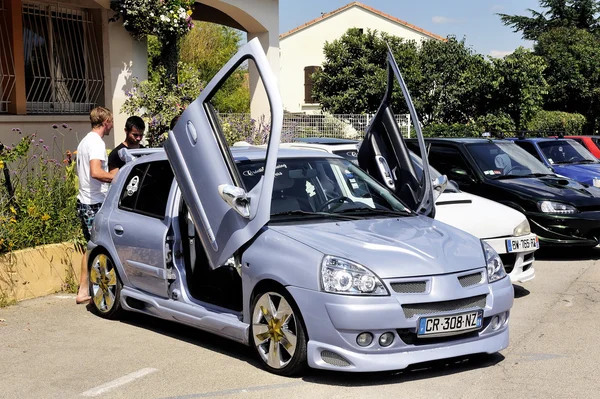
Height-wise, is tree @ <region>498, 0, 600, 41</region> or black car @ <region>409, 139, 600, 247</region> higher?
tree @ <region>498, 0, 600, 41</region>

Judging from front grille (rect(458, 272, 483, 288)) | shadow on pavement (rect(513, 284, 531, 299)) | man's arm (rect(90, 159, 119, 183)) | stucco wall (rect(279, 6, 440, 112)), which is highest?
stucco wall (rect(279, 6, 440, 112))

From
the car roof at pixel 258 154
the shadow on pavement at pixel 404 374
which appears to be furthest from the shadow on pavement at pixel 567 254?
the shadow on pavement at pixel 404 374

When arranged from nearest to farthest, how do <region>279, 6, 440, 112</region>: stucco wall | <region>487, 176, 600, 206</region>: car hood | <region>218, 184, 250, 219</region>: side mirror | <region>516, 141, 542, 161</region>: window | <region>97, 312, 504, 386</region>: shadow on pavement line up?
<region>97, 312, 504, 386</region>: shadow on pavement, <region>218, 184, 250, 219</region>: side mirror, <region>487, 176, 600, 206</region>: car hood, <region>516, 141, 542, 161</region>: window, <region>279, 6, 440, 112</region>: stucco wall

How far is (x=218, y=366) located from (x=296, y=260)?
1.10 m

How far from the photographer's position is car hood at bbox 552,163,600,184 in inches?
575

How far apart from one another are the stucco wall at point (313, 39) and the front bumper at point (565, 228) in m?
35.3

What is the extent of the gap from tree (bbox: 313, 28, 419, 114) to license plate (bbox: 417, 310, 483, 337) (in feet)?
88.1

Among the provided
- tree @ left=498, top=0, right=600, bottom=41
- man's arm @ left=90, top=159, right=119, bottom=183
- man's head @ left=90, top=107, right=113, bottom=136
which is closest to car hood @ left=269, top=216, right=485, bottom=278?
man's arm @ left=90, top=159, right=119, bottom=183

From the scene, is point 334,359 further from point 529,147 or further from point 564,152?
point 564,152

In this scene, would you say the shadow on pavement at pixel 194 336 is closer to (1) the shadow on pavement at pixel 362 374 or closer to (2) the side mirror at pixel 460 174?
(1) the shadow on pavement at pixel 362 374

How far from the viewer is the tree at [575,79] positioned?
39.8 meters

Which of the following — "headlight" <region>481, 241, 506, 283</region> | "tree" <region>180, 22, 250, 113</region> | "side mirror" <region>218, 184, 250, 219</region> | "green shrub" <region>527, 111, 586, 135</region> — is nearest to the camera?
"side mirror" <region>218, 184, 250, 219</region>

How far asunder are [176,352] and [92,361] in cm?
65

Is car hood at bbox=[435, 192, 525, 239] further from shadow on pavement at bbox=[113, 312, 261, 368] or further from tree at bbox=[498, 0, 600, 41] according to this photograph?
tree at bbox=[498, 0, 600, 41]
